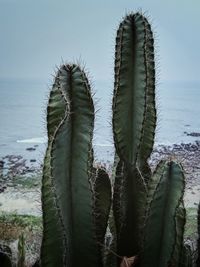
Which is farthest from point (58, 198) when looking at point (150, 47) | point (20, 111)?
point (20, 111)

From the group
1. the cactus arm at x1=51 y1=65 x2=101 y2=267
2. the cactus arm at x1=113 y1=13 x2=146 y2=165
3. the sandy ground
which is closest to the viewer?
the cactus arm at x1=51 y1=65 x2=101 y2=267

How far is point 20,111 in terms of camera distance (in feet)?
28.2

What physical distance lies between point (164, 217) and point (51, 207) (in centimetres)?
22

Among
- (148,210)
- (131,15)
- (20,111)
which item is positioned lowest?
(148,210)

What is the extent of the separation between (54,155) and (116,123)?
0.63ft

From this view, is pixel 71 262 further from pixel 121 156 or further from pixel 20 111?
pixel 20 111

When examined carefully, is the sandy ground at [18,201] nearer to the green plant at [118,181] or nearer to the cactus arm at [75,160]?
the green plant at [118,181]

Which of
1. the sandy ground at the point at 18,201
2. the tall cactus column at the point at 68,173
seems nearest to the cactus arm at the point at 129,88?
the tall cactus column at the point at 68,173

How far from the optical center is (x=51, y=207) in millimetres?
962

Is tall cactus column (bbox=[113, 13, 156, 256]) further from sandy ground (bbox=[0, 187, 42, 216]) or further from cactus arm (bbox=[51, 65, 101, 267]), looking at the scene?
sandy ground (bbox=[0, 187, 42, 216])

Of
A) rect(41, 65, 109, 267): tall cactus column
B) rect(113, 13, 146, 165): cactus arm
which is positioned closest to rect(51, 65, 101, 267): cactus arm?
rect(41, 65, 109, 267): tall cactus column

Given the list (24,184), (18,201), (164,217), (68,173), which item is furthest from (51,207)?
(24,184)

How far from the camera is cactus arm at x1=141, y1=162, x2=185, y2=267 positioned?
971 mm

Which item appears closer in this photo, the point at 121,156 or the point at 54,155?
the point at 54,155
